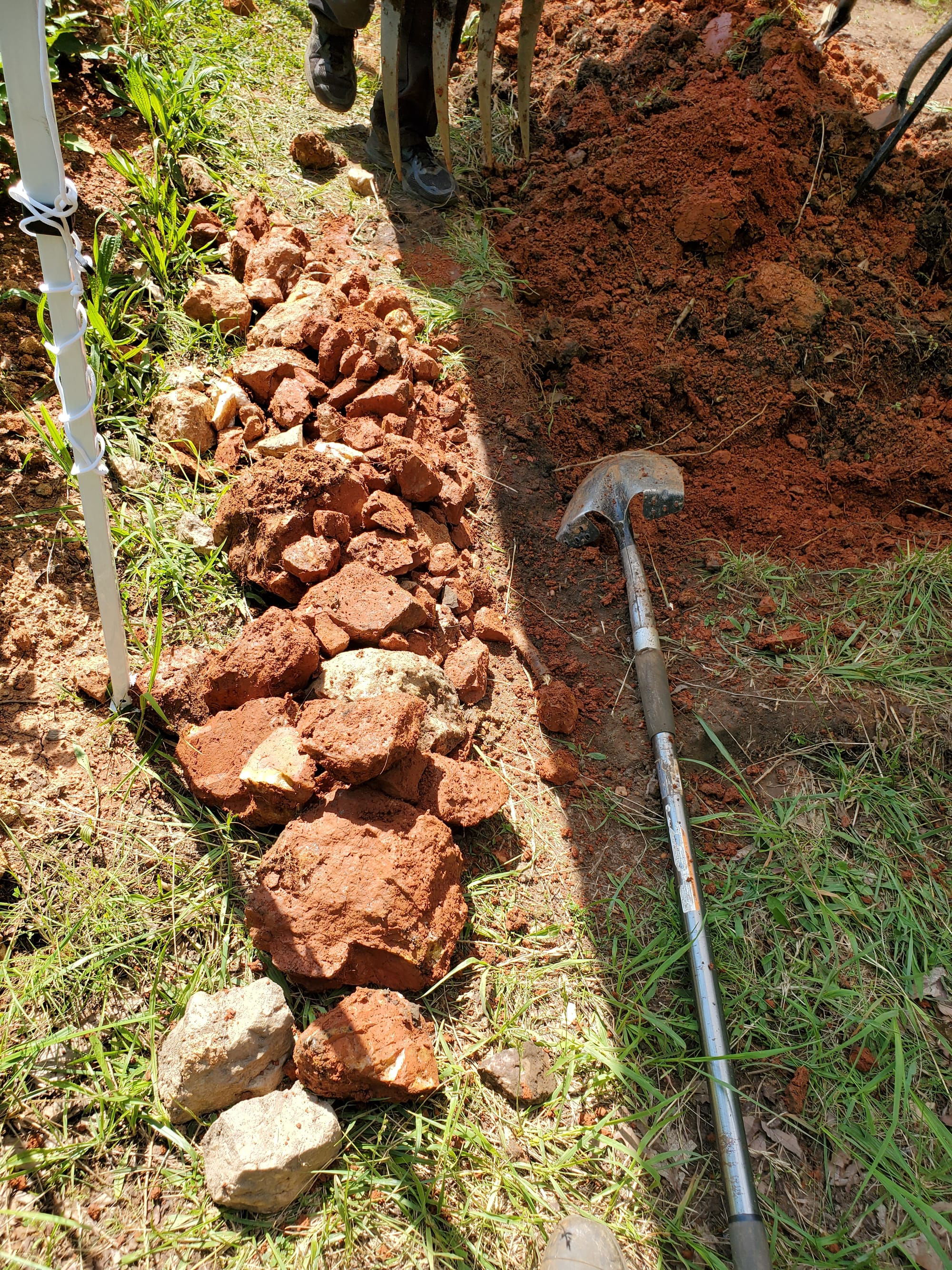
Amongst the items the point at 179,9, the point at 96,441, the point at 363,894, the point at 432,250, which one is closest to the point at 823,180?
the point at 432,250

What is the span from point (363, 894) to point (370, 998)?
0.20m

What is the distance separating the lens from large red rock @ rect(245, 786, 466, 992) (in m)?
1.52

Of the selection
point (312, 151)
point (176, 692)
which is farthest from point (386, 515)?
point (312, 151)

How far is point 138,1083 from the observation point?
4.65ft

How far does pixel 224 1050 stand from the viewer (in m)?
1.38

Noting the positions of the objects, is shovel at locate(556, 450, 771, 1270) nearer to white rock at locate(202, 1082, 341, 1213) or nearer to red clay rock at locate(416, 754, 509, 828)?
red clay rock at locate(416, 754, 509, 828)

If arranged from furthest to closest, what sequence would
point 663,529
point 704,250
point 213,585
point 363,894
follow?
point 704,250 → point 663,529 → point 213,585 → point 363,894

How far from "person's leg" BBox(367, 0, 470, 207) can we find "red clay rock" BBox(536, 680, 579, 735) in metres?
2.47

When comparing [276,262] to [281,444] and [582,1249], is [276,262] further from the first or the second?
[582,1249]

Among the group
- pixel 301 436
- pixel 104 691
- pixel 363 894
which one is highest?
pixel 301 436

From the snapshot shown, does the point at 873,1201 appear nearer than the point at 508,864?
Yes

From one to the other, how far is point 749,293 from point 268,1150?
3.10 meters

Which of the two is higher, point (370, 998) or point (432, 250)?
point (432, 250)

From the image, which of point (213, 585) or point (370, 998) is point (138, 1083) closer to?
point (370, 998)
